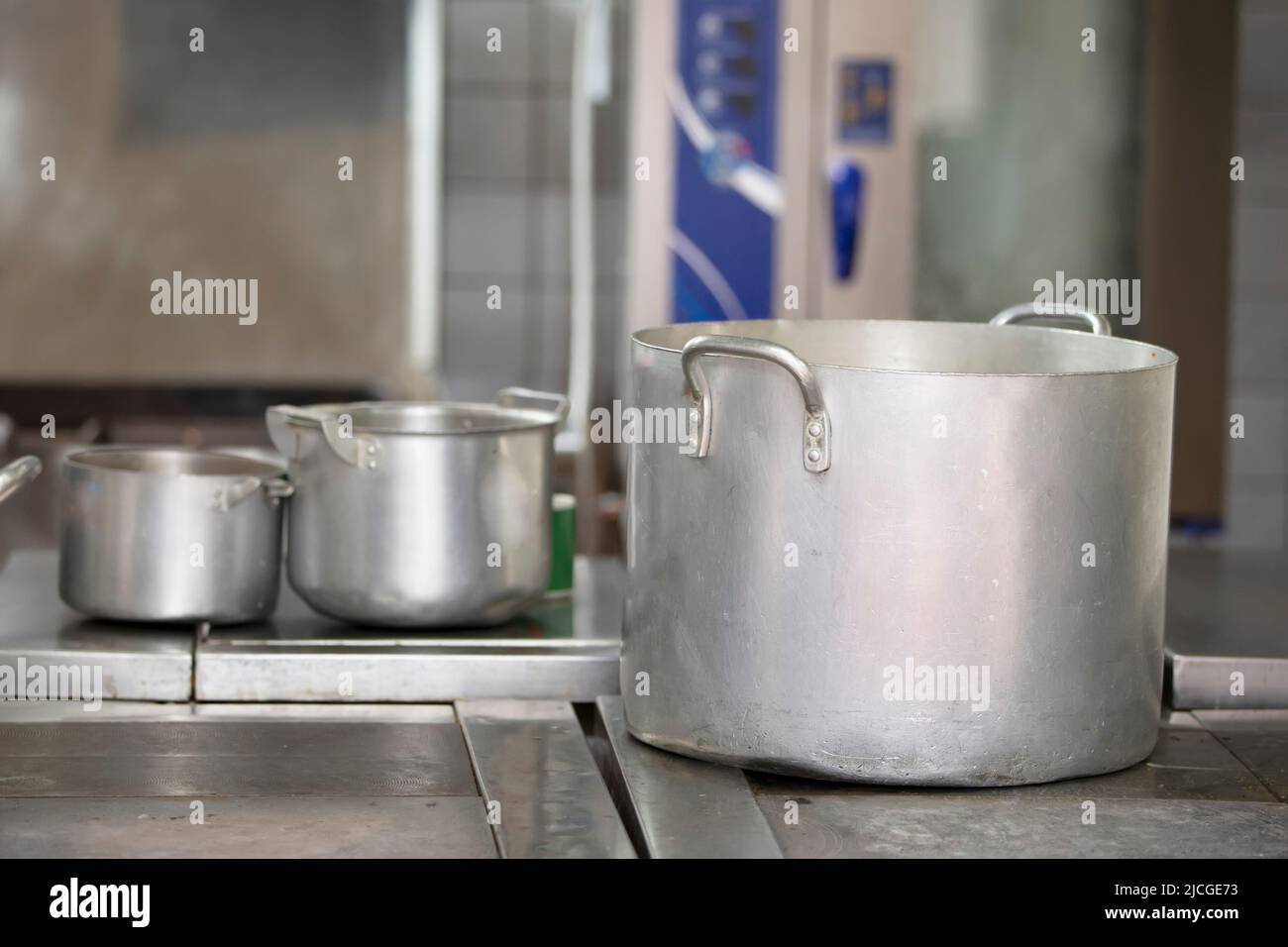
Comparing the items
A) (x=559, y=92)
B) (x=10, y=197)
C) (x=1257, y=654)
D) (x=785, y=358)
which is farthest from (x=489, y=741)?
(x=10, y=197)

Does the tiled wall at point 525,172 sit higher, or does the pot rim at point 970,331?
the tiled wall at point 525,172

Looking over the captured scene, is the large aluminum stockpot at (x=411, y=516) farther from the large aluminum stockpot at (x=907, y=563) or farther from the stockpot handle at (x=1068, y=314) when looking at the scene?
the stockpot handle at (x=1068, y=314)

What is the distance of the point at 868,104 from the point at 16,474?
210 centimetres

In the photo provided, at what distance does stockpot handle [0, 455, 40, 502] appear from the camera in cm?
101

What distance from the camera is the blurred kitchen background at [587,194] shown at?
288cm

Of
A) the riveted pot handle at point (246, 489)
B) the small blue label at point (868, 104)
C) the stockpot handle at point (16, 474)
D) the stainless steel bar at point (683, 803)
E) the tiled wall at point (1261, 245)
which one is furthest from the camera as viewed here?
the tiled wall at point (1261, 245)

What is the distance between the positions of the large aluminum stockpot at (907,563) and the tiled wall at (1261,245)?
2430 millimetres

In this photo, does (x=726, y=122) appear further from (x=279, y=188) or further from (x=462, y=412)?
(x=462, y=412)

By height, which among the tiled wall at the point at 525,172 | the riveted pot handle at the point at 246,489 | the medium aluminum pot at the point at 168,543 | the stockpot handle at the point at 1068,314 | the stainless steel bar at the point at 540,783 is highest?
the tiled wall at the point at 525,172

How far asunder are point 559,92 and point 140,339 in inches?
42.4

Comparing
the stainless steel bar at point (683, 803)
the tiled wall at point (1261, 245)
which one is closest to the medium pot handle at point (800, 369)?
the stainless steel bar at point (683, 803)

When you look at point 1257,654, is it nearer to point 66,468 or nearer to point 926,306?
point 66,468

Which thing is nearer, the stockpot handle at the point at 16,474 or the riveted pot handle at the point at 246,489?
the stockpot handle at the point at 16,474

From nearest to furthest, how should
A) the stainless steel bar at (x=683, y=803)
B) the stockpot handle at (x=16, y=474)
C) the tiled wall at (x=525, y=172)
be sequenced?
the stainless steel bar at (x=683, y=803)
the stockpot handle at (x=16, y=474)
the tiled wall at (x=525, y=172)
